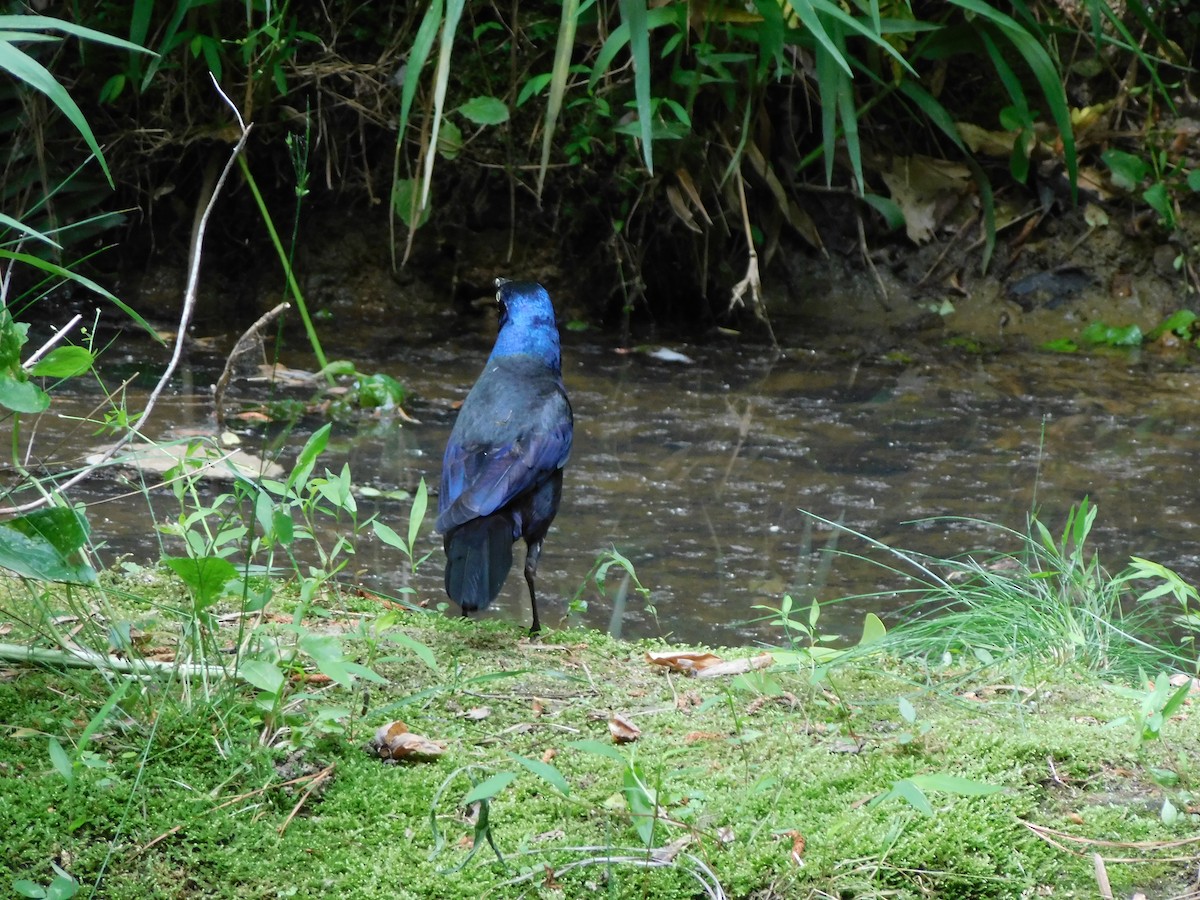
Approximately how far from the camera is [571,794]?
2031mm

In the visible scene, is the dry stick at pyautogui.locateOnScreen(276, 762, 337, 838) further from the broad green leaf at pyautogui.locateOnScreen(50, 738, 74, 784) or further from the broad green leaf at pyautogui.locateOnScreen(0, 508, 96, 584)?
the broad green leaf at pyautogui.locateOnScreen(0, 508, 96, 584)

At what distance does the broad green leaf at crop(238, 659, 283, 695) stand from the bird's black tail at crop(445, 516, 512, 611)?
1225 millimetres

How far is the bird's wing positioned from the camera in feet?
11.0

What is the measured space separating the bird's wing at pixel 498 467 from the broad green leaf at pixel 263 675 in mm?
1296

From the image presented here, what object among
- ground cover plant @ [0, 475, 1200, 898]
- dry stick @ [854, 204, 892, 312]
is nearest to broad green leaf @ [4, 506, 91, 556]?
ground cover plant @ [0, 475, 1200, 898]

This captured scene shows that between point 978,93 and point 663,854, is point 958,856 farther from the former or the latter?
point 978,93

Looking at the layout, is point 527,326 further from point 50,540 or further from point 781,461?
point 50,540

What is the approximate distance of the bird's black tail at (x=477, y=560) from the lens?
3.21 meters

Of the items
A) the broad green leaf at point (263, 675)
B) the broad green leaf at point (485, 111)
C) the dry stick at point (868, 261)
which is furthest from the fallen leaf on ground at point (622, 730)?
the dry stick at point (868, 261)

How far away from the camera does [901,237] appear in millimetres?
7953

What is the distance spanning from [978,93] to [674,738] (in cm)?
654

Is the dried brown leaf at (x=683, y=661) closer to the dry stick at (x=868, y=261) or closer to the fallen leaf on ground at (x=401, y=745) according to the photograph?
the fallen leaf on ground at (x=401, y=745)

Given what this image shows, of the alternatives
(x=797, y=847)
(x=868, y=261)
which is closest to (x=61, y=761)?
(x=797, y=847)

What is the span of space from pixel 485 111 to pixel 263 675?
4.96 meters
